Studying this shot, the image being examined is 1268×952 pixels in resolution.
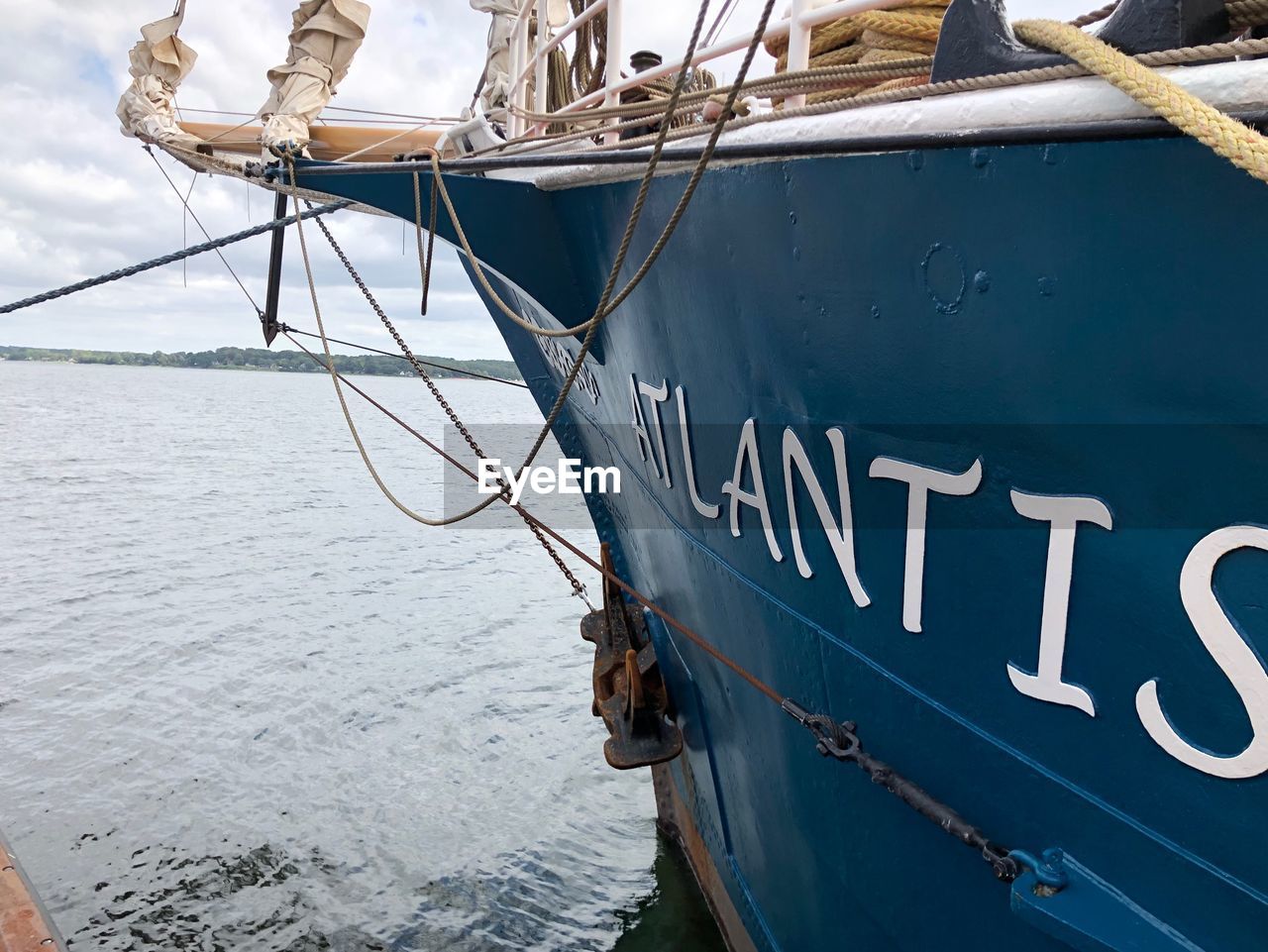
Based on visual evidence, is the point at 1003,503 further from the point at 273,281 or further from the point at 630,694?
the point at 273,281

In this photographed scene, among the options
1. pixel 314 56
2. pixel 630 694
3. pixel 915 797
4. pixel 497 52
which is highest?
pixel 314 56

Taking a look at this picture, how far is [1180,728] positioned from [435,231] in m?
3.43

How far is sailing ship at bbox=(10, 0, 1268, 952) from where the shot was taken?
4.17 feet

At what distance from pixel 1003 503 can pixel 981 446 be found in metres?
0.12

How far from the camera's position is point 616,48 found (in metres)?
3.30

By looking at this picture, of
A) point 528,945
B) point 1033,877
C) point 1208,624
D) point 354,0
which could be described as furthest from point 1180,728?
point 354,0

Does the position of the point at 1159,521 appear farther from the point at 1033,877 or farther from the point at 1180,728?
the point at 1033,877

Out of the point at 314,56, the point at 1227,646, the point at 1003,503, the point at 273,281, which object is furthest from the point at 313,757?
the point at 1227,646

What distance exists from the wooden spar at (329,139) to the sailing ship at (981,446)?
6.17 m

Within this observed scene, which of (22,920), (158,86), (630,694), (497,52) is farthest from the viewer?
(158,86)

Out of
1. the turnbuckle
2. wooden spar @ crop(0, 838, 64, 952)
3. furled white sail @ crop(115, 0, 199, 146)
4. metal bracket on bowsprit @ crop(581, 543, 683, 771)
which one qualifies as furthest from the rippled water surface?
furled white sail @ crop(115, 0, 199, 146)

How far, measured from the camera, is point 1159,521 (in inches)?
53.2

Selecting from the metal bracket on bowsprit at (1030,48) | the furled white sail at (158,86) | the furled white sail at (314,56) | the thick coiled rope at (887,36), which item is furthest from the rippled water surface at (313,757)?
the furled white sail at (158,86)

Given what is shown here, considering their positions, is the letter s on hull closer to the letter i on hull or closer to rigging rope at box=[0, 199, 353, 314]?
the letter i on hull
